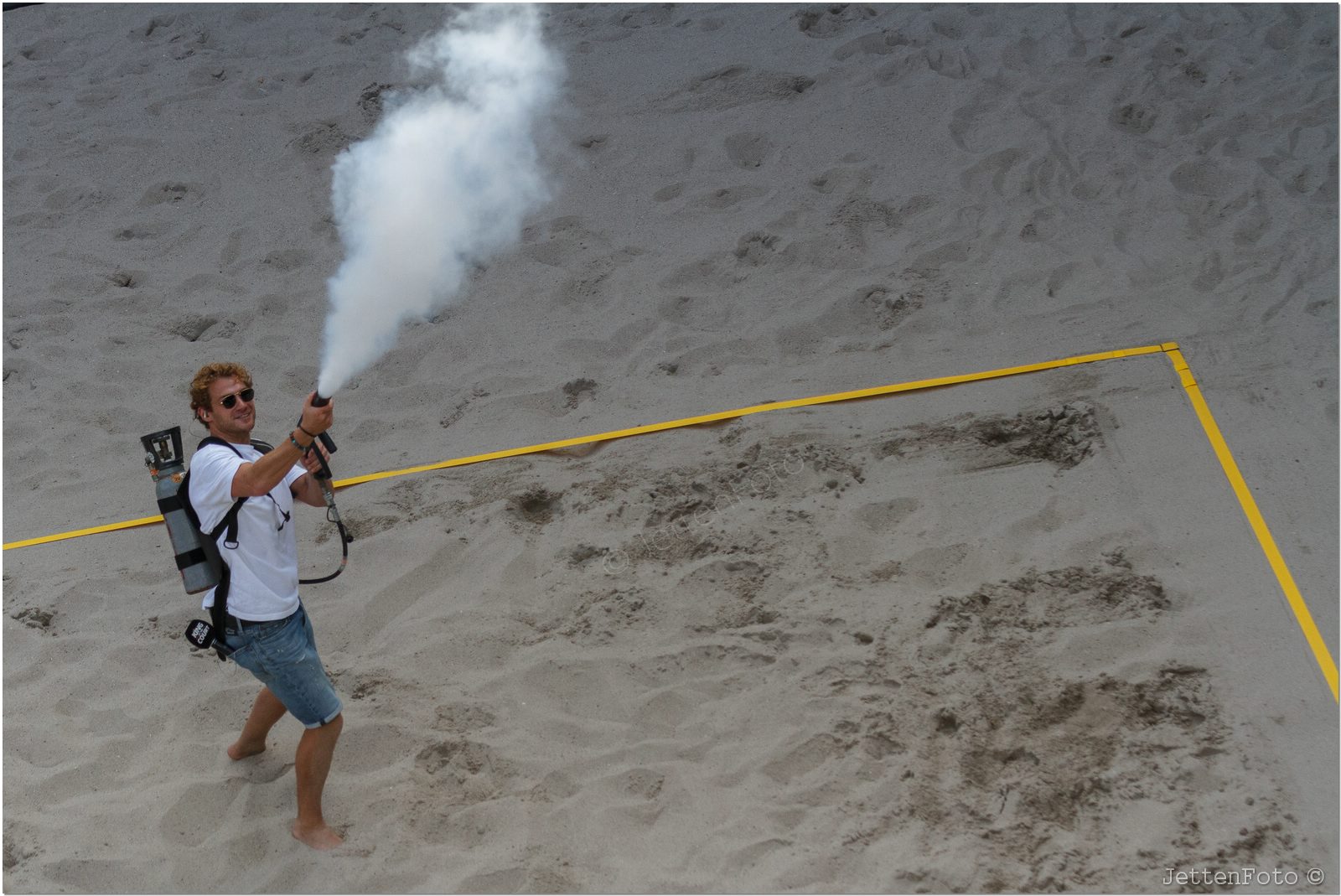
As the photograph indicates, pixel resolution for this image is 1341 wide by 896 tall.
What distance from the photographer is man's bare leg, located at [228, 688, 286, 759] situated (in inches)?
158

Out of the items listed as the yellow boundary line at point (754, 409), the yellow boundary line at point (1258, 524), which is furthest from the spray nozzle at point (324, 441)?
the yellow boundary line at point (1258, 524)

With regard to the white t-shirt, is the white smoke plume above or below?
above

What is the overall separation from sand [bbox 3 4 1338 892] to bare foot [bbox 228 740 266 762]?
0.20 ft

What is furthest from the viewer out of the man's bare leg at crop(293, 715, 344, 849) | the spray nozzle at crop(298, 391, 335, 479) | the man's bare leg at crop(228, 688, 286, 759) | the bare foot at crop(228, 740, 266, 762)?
the bare foot at crop(228, 740, 266, 762)

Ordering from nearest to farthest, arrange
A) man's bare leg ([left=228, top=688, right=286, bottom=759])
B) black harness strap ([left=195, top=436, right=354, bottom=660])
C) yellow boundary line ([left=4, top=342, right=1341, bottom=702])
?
black harness strap ([left=195, top=436, right=354, bottom=660])
man's bare leg ([left=228, top=688, right=286, bottom=759])
yellow boundary line ([left=4, top=342, right=1341, bottom=702])

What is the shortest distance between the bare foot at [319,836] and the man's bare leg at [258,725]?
0.42 meters

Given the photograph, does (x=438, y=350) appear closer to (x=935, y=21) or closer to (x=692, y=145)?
(x=692, y=145)

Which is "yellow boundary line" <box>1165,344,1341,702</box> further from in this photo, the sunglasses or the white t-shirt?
the sunglasses

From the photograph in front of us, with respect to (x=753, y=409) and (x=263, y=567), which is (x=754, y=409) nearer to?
(x=753, y=409)

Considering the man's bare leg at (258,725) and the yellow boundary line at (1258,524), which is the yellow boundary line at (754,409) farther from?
the man's bare leg at (258,725)

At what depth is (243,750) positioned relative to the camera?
4.16 meters

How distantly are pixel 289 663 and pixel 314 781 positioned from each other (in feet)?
1.51

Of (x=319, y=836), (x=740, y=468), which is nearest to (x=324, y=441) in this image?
(x=319, y=836)

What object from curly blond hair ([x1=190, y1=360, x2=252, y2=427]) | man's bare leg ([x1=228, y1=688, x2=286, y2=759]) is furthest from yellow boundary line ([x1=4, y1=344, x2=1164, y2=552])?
curly blond hair ([x1=190, y1=360, x2=252, y2=427])
